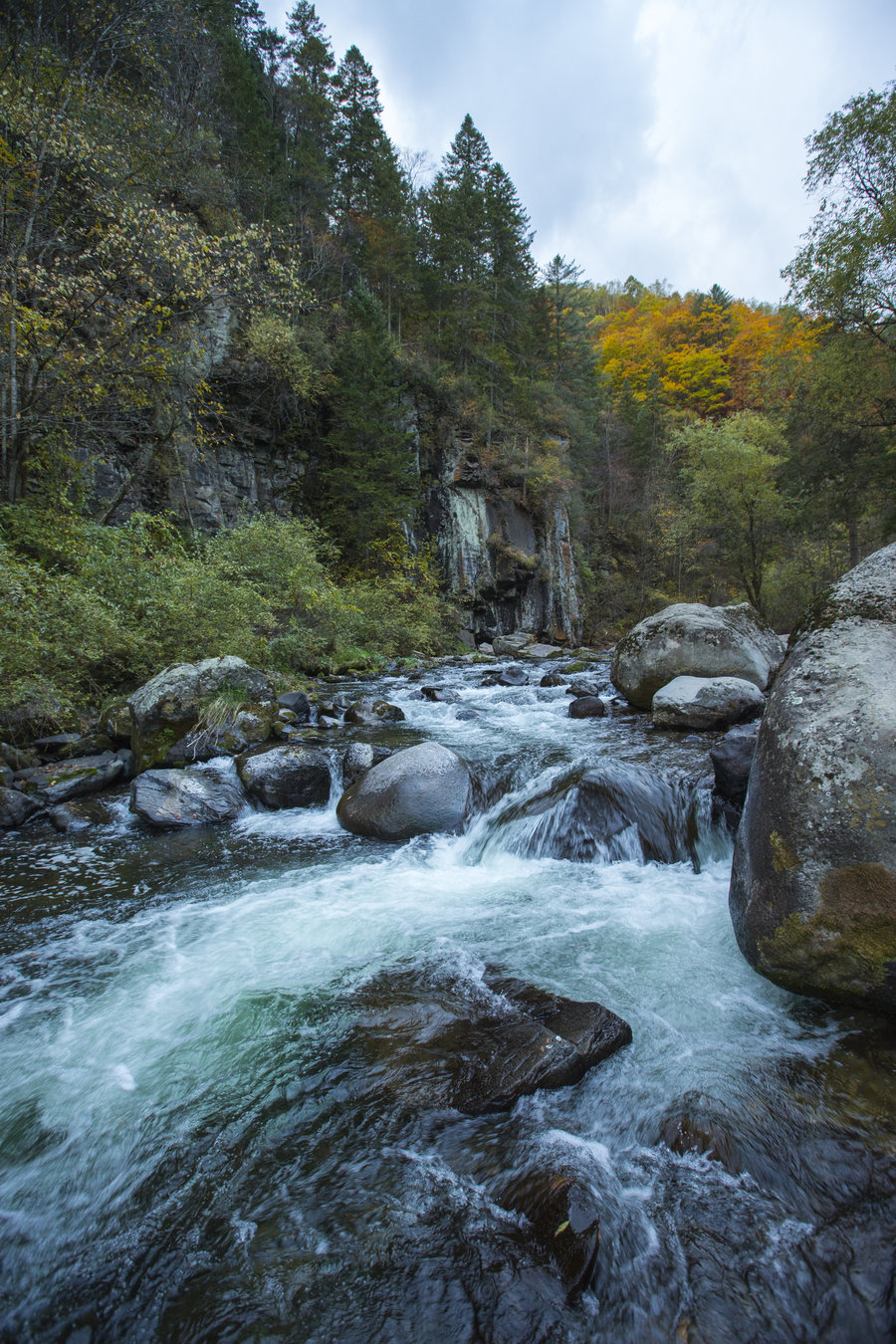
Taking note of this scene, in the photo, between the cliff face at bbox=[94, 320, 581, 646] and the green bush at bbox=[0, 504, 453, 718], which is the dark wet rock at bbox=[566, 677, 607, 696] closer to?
the green bush at bbox=[0, 504, 453, 718]

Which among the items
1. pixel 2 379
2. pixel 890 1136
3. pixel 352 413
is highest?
pixel 352 413

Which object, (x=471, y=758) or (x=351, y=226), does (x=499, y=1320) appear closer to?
(x=471, y=758)

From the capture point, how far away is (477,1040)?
2857mm

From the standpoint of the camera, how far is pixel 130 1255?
197 centimetres

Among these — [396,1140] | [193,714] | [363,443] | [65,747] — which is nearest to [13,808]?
[65,747]

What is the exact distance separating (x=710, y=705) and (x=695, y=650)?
1.85 meters

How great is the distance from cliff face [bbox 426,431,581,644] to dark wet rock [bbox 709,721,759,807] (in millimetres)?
19738

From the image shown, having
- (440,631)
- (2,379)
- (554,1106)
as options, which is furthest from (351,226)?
(554,1106)

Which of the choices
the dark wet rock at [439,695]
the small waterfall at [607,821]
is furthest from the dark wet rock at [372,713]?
the small waterfall at [607,821]

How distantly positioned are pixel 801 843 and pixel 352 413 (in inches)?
866

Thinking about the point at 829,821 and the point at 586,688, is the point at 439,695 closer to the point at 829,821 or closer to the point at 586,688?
the point at 586,688

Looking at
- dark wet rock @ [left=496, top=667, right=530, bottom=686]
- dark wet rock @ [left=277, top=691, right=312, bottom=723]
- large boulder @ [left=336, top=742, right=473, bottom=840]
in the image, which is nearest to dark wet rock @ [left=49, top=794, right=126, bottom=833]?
large boulder @ [left=336, top=742, right=473, bottom=840]

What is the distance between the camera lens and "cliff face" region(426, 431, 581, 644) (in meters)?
25.3

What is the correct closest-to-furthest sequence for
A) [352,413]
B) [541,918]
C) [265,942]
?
[265,942] → [541,918] → [352,413]
